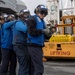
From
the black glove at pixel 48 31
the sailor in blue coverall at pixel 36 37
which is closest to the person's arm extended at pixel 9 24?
the sailor in blue coverall at pixel 36 37

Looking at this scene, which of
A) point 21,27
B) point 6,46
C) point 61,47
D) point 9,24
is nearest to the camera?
point 21,27

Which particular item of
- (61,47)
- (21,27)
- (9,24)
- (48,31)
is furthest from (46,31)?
(61,47)

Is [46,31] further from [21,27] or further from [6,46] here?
[6,46]

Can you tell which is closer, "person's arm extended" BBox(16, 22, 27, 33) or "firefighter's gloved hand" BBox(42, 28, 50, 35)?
"firefighter's gloved hand" BBox(42, 28, 50, 35)

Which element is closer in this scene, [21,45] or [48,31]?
[48,31]

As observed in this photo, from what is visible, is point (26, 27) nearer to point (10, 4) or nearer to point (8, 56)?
point (8, 56)

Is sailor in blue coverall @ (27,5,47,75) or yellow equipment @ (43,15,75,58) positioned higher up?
sailor in blue coverall @ (27,5,47,75)

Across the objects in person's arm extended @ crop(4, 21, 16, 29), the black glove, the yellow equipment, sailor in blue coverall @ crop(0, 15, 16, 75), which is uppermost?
person's arm extended @ crop(4, 21, 16, 29)

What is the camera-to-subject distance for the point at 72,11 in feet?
75.8

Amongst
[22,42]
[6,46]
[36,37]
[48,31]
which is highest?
[48,31]

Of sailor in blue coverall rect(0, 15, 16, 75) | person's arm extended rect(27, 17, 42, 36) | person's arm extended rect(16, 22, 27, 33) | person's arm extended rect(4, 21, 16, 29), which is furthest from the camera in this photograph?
sailor in blue coverall rect(0, 15, 16, 75)

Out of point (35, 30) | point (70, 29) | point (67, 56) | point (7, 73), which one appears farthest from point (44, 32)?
point (70, 29)

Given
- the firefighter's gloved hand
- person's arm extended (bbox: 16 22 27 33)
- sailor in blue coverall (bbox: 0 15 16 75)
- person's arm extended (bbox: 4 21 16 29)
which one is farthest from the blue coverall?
the firefighter's gloved hand

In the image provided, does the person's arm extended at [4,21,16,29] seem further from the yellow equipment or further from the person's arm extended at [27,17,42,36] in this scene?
the yellow equipment
